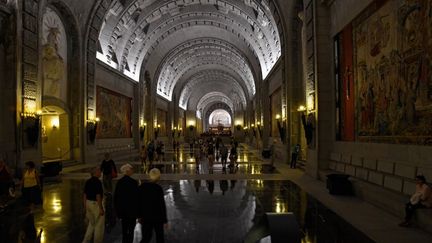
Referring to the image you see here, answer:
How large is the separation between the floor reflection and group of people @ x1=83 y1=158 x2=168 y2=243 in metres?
1.12

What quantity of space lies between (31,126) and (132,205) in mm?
12464

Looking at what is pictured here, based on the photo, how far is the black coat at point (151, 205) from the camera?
5.20 m

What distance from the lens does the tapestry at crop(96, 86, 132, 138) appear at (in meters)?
25.9

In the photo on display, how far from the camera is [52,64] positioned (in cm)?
2027

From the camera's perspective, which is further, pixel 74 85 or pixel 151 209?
pixel 74 85

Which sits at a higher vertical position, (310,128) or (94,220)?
(310,128)

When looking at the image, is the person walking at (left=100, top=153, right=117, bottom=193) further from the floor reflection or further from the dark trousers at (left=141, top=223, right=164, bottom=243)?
the dark trousers at (left=141, top=223, right=164, bottom=243)

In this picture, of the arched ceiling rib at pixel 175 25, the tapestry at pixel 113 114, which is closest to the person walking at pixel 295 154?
the arched ceiling rib at pixel 175 25

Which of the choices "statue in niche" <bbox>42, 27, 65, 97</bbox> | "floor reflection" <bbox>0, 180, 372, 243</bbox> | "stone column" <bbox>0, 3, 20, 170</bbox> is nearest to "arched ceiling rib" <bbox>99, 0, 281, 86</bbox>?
"statue in niche" <bbox>42, 27, 65, 97</bbox>

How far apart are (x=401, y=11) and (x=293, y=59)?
12.1m

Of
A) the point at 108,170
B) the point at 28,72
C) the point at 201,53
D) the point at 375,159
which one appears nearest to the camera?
the point at 375,159

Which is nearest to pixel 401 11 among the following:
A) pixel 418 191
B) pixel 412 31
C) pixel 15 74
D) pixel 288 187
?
pixel 412 31

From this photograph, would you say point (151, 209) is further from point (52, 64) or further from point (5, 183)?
point (52, 64)

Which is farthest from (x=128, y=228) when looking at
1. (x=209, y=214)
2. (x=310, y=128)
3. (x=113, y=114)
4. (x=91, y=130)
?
(x=113, y=114)
